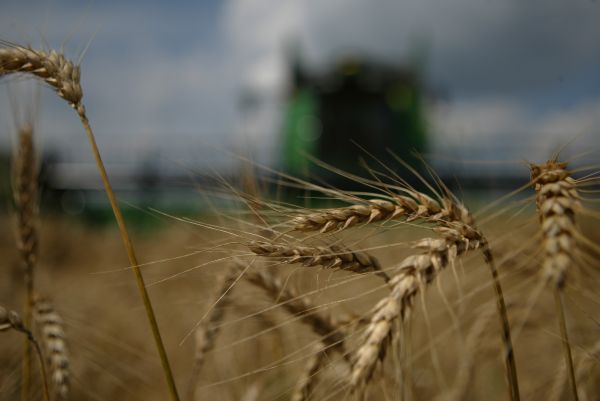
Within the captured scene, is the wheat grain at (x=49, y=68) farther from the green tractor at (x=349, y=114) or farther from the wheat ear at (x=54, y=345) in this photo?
the green tractor at (x=349, y=114)

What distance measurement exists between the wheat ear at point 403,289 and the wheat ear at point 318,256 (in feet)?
0.34

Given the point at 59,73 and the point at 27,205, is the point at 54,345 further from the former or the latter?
the point at 59,73

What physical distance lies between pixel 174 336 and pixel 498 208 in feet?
10.5

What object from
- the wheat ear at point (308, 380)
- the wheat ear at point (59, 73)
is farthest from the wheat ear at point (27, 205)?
the wheat ear at point (308, 380)

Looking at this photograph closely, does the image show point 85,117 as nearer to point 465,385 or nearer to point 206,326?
point 206,326

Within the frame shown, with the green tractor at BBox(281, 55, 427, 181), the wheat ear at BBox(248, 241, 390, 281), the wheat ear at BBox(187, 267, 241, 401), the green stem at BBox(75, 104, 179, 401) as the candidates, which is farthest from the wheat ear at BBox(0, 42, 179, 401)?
the green tractor at BBox(281, 55, 427, 181)

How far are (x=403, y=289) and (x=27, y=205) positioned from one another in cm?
128

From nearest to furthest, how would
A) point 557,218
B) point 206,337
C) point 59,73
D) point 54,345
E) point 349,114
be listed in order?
point 557,218 → point 59,73 → point 54,345 → point 206,337 → point 349,114

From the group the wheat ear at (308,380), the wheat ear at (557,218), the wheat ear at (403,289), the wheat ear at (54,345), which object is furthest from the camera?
the wheat ear at (54,345)

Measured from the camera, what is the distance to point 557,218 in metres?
0.74

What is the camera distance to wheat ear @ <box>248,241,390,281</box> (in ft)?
3.09

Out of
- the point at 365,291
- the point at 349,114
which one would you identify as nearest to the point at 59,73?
the point at 365,291

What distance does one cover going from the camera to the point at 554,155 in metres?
0.97

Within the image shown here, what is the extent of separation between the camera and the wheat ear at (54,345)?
4.31 feet
